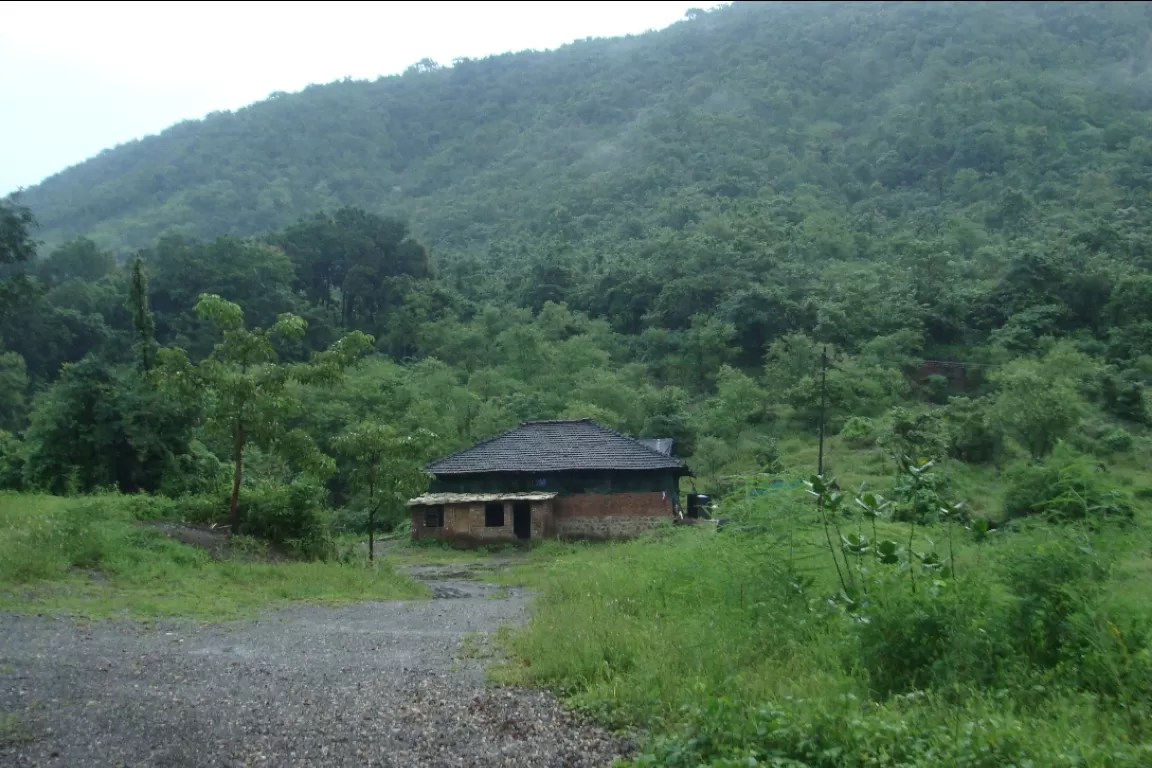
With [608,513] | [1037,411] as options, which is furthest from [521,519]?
[1037,411]

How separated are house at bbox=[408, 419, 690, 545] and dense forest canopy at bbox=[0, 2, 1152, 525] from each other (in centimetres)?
636

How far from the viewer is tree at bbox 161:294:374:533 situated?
17.1m

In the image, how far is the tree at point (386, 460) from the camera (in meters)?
19.8

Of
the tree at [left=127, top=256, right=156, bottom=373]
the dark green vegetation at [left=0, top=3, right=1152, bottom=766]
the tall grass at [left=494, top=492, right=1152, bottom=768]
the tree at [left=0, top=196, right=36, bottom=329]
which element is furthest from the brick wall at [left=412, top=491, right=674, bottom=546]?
the tall grass at [left=494, top=492, right=1152, bottom=768]

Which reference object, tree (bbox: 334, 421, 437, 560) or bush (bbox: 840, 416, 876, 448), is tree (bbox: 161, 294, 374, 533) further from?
bush (bbox: 840, 416, 876, 448)

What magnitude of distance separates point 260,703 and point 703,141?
92.0 m

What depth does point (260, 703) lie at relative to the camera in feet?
23.1

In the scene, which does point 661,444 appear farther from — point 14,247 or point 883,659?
point 883,659

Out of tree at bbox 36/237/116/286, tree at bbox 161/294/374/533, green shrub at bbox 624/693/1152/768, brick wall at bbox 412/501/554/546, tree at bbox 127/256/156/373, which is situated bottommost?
brick wall at bbox 412/501/554/546

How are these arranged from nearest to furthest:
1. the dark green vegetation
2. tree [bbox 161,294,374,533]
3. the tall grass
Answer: the tall grass < the dark green vegetation < tree [bbox 161,294,374,533]

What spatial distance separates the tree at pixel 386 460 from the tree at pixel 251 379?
1.94 metres

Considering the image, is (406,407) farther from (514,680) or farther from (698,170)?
(698,170)

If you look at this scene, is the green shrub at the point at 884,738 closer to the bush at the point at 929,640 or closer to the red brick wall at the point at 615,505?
the bush at the point at 929,640

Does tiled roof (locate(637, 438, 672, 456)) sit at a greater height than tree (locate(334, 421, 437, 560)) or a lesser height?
lesser
